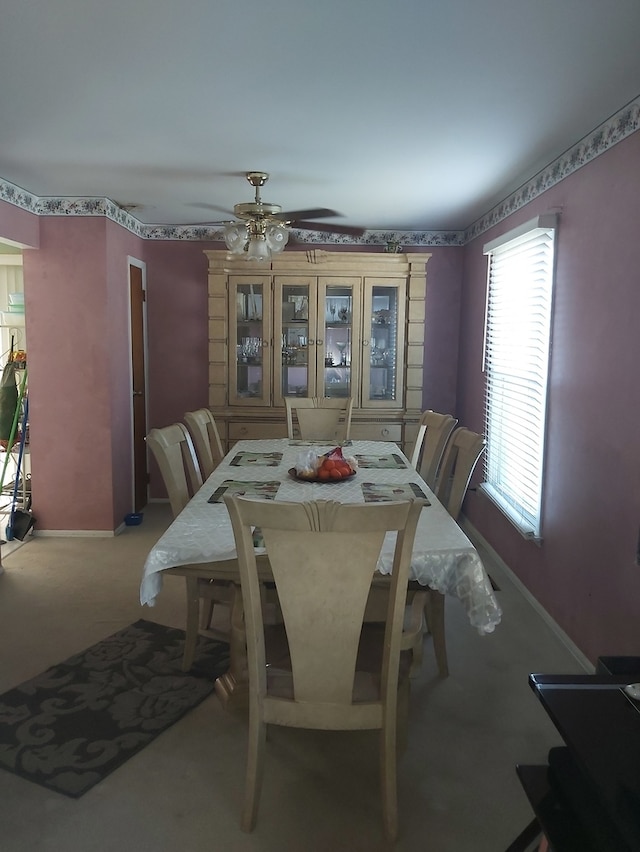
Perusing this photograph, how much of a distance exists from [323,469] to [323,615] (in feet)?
3.61

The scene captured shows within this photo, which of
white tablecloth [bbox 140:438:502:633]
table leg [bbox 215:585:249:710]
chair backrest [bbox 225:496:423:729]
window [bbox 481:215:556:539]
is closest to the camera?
chair backrest [bbox 225:496:423:729]

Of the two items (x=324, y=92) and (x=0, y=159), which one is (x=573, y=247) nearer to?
(x=324, y=92)

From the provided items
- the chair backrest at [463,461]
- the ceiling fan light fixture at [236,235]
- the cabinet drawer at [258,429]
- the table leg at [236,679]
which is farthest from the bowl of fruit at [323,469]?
the cabinet drawer at [258,429]

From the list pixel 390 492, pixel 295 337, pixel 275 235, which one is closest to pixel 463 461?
pixel 390 492

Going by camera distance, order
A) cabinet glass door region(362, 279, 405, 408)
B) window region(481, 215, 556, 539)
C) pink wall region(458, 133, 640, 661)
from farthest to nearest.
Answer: cabinet glass door region(362, 279, 405, 408), window region(481, 215, 556, 539), pink wall region(458, 133, 640, 661)

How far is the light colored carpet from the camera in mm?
1758

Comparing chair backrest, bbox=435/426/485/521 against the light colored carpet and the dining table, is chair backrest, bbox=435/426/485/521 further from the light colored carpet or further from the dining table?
the light colored carpet

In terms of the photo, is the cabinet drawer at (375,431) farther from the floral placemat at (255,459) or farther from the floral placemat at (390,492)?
the floral placemat at (390,492)

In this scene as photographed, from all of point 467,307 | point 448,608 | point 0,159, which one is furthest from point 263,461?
point 467,307

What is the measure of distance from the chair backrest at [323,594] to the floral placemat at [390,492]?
0.83 meters

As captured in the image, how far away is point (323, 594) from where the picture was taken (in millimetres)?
1620

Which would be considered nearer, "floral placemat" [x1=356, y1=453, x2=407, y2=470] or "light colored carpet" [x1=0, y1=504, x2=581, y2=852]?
"light colored carpet" [x1=0, y1=504, x2=581, y2=852]

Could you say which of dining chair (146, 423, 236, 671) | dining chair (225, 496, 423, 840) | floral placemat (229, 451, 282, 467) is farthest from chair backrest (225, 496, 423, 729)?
floral placemat (229, 451, 282, 467)

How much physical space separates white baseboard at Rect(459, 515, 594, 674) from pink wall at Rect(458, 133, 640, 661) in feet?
0.13
